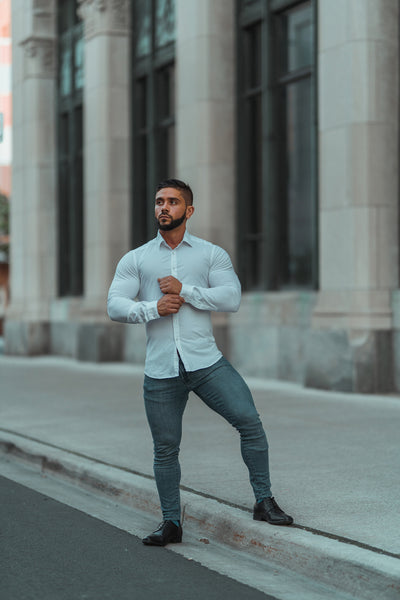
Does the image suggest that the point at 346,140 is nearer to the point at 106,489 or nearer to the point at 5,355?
the point at 106,489

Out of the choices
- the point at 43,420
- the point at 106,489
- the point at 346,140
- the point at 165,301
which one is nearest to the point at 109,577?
the point at 165,301

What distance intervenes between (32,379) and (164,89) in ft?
20.9

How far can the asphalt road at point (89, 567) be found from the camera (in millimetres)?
5004

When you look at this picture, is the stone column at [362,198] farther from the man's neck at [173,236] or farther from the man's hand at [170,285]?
the man's hand at [170,285]

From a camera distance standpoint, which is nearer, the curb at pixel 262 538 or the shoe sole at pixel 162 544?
the curb at pixel 262 538

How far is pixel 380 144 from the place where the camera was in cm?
1327

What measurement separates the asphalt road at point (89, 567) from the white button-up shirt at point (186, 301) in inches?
41.5

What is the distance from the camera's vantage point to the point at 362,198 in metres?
13.2

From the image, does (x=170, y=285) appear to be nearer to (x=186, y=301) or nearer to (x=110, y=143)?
(x=186, y=301)

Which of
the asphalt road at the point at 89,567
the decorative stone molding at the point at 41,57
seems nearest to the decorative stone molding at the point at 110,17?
the decorative stone molding at the point at 41,57

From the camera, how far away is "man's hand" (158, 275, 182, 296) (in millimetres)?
5539

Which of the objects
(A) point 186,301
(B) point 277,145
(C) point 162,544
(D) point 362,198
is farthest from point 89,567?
(B) point 277,145

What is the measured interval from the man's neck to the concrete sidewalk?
1685 mm

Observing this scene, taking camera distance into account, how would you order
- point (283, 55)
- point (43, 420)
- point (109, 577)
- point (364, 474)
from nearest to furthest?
point (109, 577) < point (364, 474) < point (43, 420) < point (283, 55)
